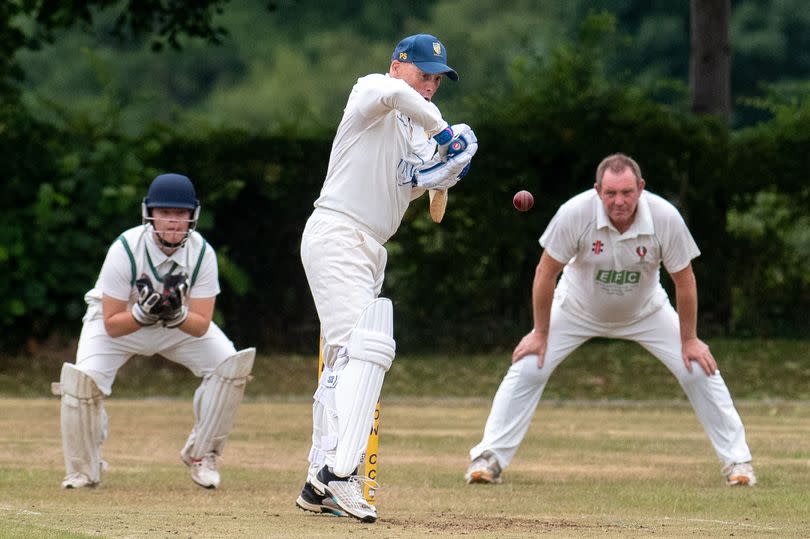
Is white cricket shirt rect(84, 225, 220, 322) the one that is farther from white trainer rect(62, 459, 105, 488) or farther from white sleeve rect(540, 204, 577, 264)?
white sleeve rect(540, 204, 577, 264)

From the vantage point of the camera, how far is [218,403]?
878 cm

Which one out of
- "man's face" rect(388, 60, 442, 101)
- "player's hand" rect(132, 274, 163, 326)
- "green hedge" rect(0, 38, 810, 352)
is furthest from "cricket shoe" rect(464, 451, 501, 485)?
"green hedge" rect(0, 38, 810, 352)

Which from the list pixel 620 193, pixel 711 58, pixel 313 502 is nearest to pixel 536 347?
pixel 620 193

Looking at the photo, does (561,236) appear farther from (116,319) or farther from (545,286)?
(116,319)

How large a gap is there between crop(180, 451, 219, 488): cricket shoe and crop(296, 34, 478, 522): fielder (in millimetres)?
1557

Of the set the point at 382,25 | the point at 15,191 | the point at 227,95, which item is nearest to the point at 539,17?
the point at 382,25

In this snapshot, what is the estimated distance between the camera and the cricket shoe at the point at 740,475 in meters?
8.75

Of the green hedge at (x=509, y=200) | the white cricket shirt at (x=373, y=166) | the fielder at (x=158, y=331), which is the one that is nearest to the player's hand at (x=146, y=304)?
the fielder at (x=158, y=331)

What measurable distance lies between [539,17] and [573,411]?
34.2 m

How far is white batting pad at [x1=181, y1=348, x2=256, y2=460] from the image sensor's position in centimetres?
877

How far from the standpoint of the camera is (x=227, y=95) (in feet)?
163

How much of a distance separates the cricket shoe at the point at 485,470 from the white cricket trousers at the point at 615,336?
0.09 feet

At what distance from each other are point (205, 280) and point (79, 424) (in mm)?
923

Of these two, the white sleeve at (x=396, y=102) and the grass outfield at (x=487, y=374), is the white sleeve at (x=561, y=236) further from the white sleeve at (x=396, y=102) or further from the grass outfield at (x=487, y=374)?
the grass outfield at (x=487, y=374)
